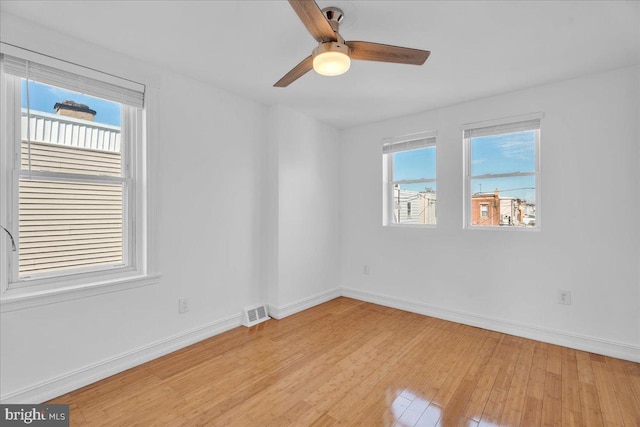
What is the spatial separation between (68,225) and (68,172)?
395 mm

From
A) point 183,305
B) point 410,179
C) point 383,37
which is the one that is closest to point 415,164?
point 410,179

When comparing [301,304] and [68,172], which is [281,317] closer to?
[301,304]

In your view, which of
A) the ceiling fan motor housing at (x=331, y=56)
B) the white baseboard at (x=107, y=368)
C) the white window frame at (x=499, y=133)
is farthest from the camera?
the white window frame at (x=499, y=133)

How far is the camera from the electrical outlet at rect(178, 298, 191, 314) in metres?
2.84

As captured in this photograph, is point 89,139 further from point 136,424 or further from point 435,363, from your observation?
point 435,363

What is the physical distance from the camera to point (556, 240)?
294cm

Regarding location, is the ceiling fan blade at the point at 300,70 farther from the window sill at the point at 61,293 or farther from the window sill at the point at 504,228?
the window sill at the point at 504,228

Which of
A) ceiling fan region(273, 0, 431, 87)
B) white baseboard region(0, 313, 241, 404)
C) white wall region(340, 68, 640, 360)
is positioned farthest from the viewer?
white wall region(340, 68, 640, 360)

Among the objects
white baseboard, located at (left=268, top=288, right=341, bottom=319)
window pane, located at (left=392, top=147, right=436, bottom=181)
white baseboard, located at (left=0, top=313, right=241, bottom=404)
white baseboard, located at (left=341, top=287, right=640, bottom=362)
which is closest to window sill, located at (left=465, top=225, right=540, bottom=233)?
window pane, located at (left=392, top=147, right=436, bottom=181)

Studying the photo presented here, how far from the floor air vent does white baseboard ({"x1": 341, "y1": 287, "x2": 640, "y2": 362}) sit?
1486 mm

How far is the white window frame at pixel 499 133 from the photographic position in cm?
306

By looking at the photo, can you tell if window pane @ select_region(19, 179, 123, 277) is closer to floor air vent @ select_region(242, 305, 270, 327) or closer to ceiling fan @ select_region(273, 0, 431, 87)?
floor air vent @ select_region(242, 305, 270, 327)

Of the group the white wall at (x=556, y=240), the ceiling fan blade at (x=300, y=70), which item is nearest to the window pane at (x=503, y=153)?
the white wall at (x=556, y=240)

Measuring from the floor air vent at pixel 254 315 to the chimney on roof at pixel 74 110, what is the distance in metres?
2.33
